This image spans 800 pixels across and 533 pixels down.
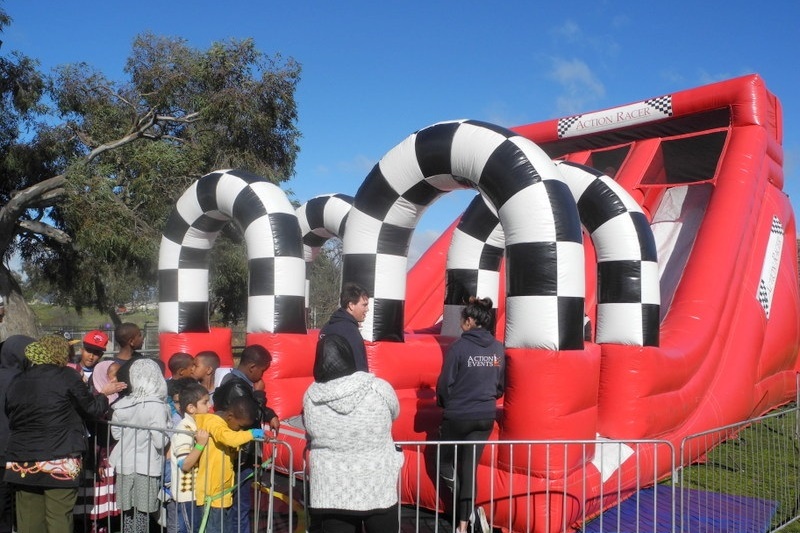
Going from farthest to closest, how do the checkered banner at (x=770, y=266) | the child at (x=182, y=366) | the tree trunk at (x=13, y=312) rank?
the tree trunk at (x=13, y=312)
the checkered banner at (x=770, y=266)
the child at (x=182, y=366)

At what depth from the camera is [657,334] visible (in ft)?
17.3

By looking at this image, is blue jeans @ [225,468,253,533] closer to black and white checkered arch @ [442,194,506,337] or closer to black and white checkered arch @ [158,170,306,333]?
black and white checkered arch @ [158,170,306,333]

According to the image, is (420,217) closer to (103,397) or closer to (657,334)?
(657,334)

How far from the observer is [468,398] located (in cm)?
380

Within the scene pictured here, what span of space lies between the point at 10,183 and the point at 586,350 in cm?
1612

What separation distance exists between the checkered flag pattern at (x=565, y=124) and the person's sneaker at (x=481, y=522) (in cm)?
637

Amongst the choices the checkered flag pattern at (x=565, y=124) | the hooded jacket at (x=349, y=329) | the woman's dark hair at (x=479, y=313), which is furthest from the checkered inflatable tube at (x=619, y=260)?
the checkered flag pattern at (x=565, y=124)

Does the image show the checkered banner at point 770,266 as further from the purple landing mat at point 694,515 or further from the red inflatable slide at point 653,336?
the purple landing mat at point 694,515

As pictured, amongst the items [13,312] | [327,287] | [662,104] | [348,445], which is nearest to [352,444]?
[348,445]

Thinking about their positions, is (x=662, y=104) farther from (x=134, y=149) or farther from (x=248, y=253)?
(x=134, y=149)

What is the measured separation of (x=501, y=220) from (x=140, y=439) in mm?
2357

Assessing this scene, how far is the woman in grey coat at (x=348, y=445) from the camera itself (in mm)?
2662

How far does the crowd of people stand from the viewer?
269 cm

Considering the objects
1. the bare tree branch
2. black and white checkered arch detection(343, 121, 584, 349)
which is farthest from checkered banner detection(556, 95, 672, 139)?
the bare tree branch
